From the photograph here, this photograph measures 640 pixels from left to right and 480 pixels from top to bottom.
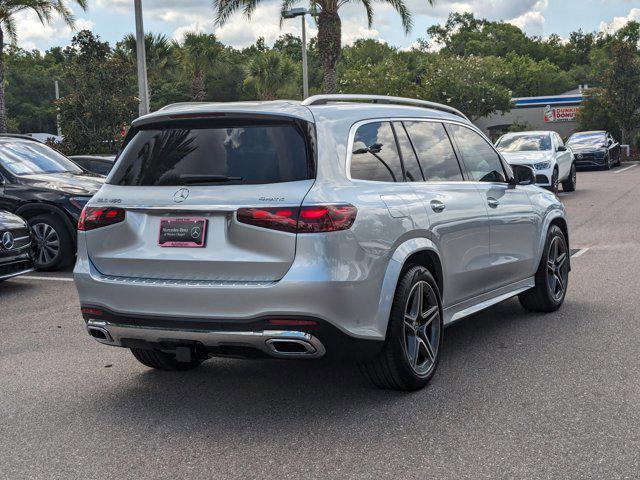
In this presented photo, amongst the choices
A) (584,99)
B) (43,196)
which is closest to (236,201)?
(43,196)

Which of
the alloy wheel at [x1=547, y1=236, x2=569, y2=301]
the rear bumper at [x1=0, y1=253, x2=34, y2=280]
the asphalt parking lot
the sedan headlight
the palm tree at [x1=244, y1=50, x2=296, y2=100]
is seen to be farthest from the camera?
the palm tree at [x1=244, y1=50, x2=296, y2=100]

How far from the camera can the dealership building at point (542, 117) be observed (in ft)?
219

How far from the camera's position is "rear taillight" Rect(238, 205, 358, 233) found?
14.8 ft

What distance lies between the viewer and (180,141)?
16.4 feet

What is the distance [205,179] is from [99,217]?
0.75 meters

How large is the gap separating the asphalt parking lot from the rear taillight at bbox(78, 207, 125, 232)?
1.09 meters

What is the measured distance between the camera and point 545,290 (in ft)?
24.2

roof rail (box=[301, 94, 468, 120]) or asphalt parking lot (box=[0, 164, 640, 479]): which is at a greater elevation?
roof rail (box=[301, 94, 468, 120])

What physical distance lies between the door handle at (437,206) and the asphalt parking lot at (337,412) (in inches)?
42.6

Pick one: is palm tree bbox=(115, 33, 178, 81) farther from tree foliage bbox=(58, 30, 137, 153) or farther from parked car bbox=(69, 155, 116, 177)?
parked car bbox=(69, 155, 116, 177)

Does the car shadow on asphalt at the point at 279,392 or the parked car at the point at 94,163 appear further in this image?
the parked car at the point at 94,163

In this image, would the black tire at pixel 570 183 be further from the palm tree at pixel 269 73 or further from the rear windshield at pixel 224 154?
the palm tree at pixel 269 73

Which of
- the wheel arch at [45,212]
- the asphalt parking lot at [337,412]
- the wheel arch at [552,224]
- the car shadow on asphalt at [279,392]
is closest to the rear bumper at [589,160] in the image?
the wheel arch at [45,212]

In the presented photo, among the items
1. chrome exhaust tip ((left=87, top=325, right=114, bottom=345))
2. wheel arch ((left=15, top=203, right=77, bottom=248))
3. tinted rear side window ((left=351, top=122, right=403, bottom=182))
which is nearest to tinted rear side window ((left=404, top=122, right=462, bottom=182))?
tinted rear side window ((left=351, top=122, right=403, bottom=182))
